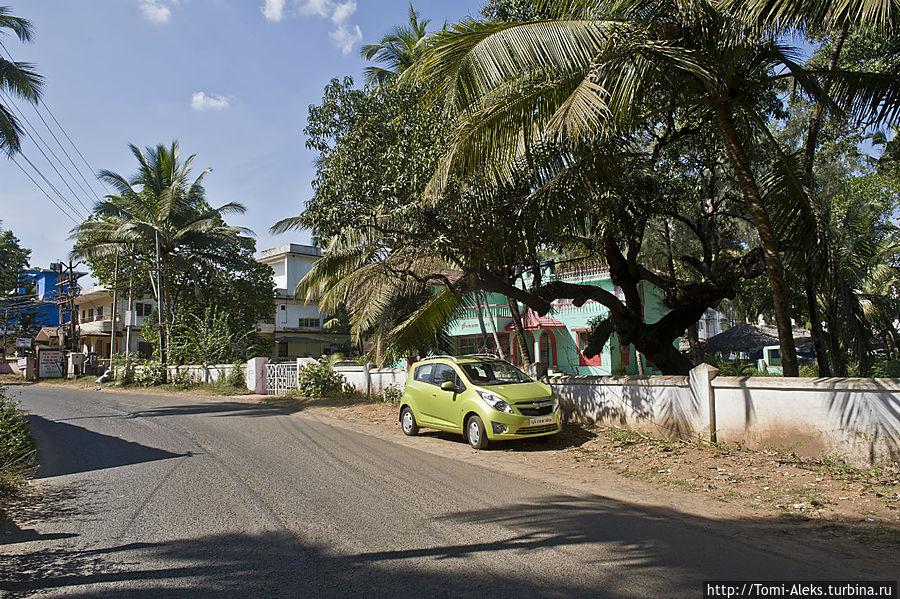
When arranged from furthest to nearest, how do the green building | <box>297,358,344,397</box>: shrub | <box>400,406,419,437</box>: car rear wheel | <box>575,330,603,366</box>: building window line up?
<box>575,330,603,366</box>: building window < the green building < <box>297,358,344,397</box>: shrub < <box>400,406,419,437</box>: car rear wheel

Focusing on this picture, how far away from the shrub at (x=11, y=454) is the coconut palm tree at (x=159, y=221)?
18.2 meters

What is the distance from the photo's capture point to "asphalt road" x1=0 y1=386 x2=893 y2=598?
168 inches

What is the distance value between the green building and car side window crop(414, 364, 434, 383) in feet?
41.4

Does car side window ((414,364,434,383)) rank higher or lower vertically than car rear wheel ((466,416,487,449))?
higher

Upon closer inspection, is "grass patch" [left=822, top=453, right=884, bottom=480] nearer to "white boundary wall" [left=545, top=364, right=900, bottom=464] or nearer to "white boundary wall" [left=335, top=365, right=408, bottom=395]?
"white boundary wall" [left=545, top=364, right=900, bottom=464]

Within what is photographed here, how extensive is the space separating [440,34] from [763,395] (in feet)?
22.1

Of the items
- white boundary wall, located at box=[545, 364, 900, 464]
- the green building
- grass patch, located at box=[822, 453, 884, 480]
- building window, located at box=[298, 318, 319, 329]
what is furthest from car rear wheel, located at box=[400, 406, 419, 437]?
building window, located at box=[298, 318, 319, 329]

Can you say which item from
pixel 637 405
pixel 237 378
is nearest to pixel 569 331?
pixel 237 378

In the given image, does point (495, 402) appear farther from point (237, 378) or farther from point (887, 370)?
point (237, 378)

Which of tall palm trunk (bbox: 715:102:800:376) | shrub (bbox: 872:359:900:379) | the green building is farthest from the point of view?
the green building

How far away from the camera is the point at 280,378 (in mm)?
22266

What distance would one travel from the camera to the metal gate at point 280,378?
2175 cm

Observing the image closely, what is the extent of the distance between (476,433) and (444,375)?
5.14 feet

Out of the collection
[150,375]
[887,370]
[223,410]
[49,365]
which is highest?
[49,365]
